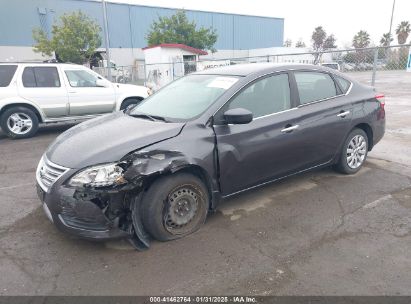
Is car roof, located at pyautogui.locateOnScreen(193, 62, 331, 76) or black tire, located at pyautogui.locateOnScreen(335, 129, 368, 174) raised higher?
car roof, located at pyautogui.locateOnScreen(193, 62, 331, 76)

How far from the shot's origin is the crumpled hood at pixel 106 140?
3.02m

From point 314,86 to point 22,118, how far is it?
22.5 ft

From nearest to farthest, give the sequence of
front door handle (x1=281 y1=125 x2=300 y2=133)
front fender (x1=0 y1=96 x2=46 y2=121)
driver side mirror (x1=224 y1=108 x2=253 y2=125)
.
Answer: driver side mirror (x1=224 y1=108 x2=253 y2=125) → front door handle (x1=281 y1=125 x2=300 y2=133) → front fender (x1=0 y1=96 x2=46 y2=121)

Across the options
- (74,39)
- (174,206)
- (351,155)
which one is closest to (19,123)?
(174,206)

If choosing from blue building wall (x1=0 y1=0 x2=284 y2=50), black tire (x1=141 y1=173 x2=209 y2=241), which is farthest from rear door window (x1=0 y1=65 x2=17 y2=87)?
blue building wall (x1=0 y1=0 x2=284 y2=50)

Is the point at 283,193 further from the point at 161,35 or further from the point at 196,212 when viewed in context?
the point at 161,35

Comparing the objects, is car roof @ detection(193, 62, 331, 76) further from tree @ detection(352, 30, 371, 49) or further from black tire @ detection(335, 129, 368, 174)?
tree @ detection(352, 30, 371, 49)

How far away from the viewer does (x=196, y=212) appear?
3.41 m

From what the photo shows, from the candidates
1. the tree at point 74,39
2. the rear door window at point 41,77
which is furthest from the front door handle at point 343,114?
the tree at point 74,39

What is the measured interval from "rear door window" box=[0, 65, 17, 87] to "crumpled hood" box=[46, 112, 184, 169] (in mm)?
5137

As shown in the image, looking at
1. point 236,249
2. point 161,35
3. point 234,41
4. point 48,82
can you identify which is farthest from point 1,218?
point 234,41

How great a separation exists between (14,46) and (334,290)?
3701 cm

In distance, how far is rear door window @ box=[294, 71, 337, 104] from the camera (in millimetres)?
4203

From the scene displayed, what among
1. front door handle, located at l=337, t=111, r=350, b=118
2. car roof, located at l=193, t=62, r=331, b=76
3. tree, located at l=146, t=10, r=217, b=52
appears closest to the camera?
car roof, located at l=193, t=62, r=331, b=76
